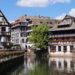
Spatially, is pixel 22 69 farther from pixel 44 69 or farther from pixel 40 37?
pixel 40 37

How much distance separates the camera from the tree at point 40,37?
10369cm

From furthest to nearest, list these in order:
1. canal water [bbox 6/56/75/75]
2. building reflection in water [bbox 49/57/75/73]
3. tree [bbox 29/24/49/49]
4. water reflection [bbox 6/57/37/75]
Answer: tree [bbox 29/24/49/49], building reflection in water [bbox 49/57/75/73], water reflection [bbox 6/57/37/75], canal water [bbox 6/56/75/75]

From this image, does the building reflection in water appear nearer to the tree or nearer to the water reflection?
the water reflection

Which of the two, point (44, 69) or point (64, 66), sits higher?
point (64, 66)

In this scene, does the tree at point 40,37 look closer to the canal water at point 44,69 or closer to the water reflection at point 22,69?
the canal water at point 44,69

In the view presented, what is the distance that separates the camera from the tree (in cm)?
10369

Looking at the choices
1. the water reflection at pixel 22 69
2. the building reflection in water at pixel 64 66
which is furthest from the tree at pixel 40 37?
the water reflection at pixel 22 69

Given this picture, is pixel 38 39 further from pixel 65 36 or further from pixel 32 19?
pixel 32 19

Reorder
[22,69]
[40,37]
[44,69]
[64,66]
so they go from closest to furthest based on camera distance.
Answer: [44,69], [22,69], [64,66], [40,37]

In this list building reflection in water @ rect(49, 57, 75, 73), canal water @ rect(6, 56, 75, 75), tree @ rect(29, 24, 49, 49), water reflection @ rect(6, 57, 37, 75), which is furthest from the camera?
tree @ rect(29, 24, 49, 49)

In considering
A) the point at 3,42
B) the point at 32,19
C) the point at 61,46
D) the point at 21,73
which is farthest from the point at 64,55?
the point at 21,73

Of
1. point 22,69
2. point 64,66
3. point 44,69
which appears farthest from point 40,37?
point 44,69

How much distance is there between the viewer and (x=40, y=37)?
342 ft

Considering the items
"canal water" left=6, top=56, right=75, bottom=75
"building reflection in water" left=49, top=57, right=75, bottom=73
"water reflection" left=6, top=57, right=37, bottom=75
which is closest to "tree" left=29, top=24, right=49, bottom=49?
"building reflection in water" left=49, top=57, right=75, bottom=73
